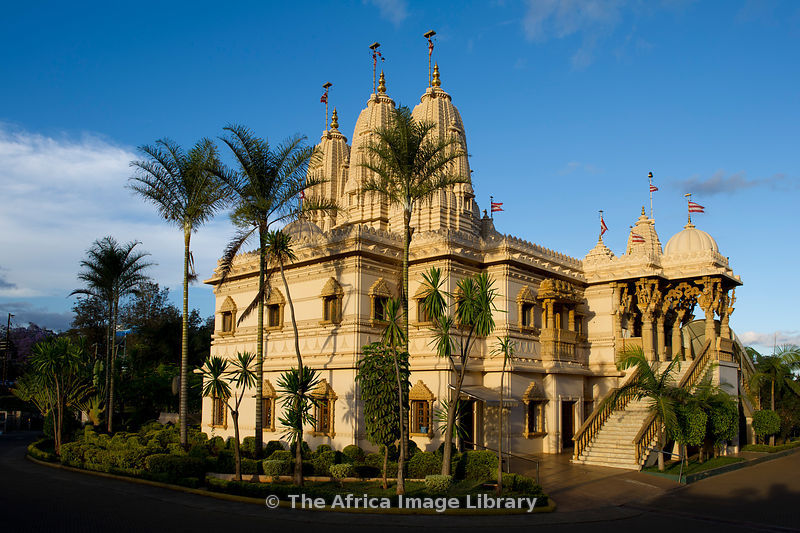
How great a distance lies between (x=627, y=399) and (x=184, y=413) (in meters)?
18.1

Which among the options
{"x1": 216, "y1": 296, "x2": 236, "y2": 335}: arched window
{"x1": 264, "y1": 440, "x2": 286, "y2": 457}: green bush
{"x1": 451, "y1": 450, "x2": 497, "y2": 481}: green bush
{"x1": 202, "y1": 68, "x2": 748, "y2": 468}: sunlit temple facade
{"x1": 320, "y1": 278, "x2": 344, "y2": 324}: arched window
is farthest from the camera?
{"x1": 216, "y1": 296, "x2": 236, "y2": 335}: arched window

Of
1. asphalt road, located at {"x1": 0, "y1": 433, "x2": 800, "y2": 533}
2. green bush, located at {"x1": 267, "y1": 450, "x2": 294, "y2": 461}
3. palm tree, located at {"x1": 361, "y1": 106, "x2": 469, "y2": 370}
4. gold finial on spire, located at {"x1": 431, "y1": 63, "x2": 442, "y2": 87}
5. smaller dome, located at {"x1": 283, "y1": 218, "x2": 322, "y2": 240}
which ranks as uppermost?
gold finial on spire, located at {"x1": 431, "y1": 63, "x2": 442, "y2": 87}

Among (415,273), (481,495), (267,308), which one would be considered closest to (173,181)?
(267,308)

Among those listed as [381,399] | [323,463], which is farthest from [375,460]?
[381,399]

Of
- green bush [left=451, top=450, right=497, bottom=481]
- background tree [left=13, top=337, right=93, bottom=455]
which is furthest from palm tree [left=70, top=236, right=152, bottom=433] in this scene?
green bush [left=451, top=450, right=497, bottom=481]

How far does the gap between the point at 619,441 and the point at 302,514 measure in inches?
558

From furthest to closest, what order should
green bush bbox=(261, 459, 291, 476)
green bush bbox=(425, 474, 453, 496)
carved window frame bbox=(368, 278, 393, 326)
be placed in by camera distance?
1. carved window frame bbox=(368, 278, 393, 326)
2. green bush bbox=(261, 459, 291, 476)
3. green bush bbox=(425, 474, 453, 496)

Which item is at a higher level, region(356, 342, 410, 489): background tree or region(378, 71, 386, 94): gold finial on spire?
region(378, 71, 386, 94): gold finial on spire

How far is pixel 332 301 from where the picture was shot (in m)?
27.5

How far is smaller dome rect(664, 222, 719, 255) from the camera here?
3440cm

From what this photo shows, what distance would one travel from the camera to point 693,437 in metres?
23.1

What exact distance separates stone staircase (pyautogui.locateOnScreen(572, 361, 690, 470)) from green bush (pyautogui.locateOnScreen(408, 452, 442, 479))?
23.1ft

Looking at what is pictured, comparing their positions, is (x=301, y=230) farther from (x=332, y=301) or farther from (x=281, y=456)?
(x=281, y=456)

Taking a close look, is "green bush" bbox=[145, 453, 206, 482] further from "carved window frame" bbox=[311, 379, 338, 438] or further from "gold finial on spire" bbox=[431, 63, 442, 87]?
"gold finial on spire" bbox=[431, 63, 442, 87]
